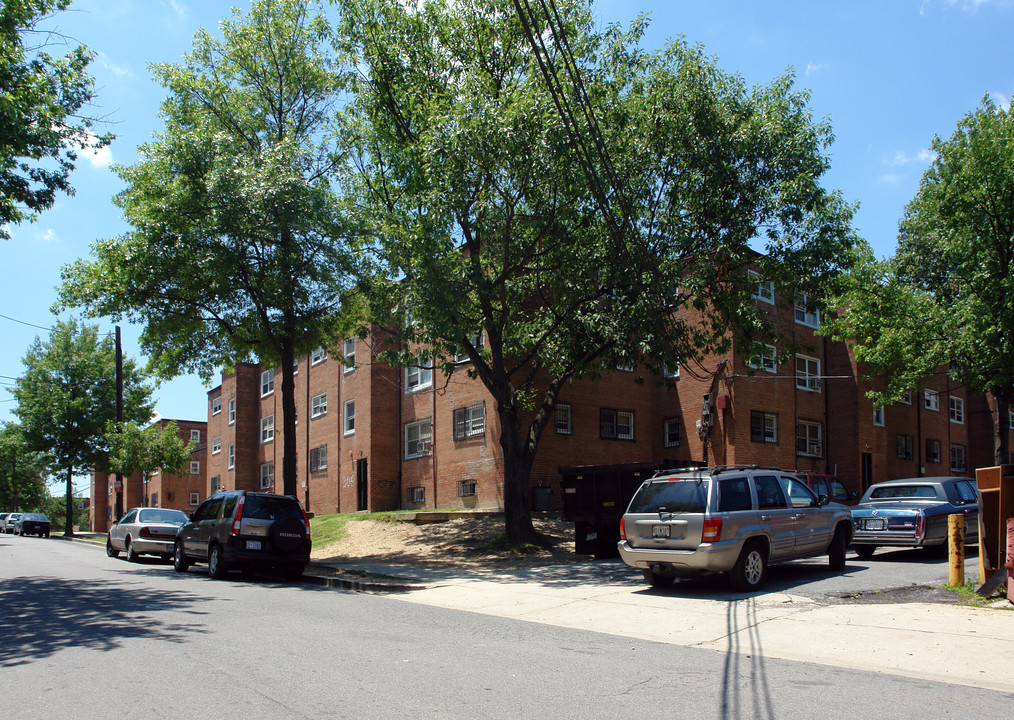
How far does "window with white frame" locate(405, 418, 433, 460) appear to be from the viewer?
29047 millimetres

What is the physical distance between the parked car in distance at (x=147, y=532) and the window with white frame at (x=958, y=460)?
37245 millimetres

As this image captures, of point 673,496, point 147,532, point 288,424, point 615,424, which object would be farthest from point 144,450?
point 673,496

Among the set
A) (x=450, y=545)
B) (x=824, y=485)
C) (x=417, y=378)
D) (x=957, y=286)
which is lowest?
(x=450, y=545)

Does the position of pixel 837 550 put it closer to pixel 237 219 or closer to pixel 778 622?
pixel 778 622

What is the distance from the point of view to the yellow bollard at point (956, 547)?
1091cm

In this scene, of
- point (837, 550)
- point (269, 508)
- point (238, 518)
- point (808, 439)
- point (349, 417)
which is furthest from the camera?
point (349, 417)

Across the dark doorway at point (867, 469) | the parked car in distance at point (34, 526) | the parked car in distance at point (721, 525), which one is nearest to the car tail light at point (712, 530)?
the parked car in distance at point (721, 525)

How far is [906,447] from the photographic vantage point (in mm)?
36656

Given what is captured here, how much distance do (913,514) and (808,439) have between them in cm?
1725

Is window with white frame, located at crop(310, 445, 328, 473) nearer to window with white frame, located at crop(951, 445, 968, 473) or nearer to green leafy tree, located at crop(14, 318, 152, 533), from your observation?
green leafy tree, located at crop(14, 318, 152, 533)

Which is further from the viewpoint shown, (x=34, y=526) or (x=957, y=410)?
(x=34, y=526)

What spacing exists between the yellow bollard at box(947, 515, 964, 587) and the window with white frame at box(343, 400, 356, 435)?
81.3 ft

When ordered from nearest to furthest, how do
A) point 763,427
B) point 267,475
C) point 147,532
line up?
point 147,532
point 763,427
point 267,475

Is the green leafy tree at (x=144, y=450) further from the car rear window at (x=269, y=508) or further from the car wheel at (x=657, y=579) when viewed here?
the car wheel at (x=657, y=579)
